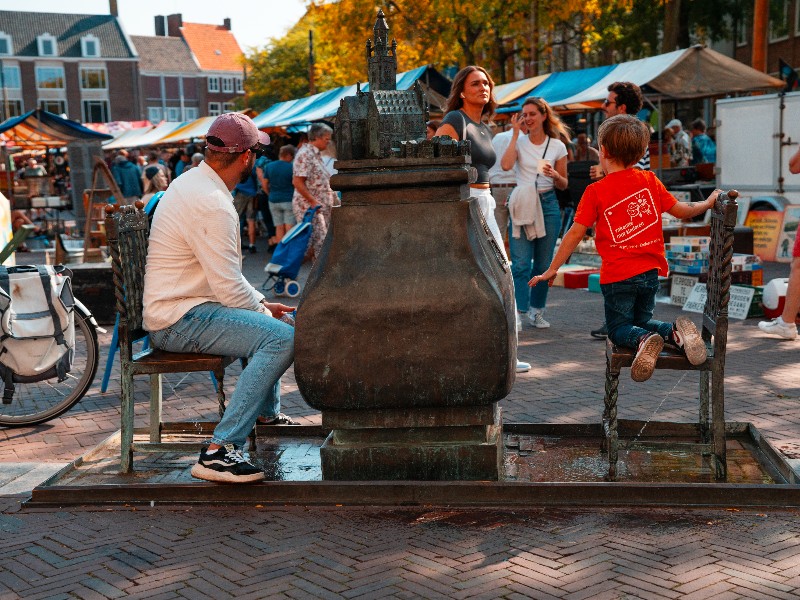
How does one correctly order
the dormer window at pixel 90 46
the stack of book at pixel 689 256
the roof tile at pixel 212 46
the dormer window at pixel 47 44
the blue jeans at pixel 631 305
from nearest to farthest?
the blue jeans at pixel 631 305 → the stack of book at pixel 689 256 → the dormer window at pixel 47 44 → the dormer window at pixel 90 46 → the roof tile at pixel 212 46

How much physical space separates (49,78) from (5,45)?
4094 millimetres

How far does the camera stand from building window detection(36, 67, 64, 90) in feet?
273

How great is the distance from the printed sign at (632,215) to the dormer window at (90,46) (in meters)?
85.9

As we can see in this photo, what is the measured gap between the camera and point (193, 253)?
4.68 m

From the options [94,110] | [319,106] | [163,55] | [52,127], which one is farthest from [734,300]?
[163,55]

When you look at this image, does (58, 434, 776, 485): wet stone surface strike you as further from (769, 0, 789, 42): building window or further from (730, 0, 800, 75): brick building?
(769, 0, 789, 42): building window

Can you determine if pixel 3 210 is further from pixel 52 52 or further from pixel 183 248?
pixel 52 52

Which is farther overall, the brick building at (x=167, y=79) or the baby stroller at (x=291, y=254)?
the brick building at (x=167, y=79)

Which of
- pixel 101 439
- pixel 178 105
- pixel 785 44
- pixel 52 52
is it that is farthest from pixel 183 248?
pixel 178 105

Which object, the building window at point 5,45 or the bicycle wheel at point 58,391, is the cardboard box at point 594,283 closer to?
the bicycle wheel at point 58,391

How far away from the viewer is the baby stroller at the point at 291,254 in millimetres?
12227

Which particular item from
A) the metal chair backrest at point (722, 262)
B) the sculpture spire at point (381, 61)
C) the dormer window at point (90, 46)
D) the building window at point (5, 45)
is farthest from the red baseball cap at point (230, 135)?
the dormer window at point (90, 46)

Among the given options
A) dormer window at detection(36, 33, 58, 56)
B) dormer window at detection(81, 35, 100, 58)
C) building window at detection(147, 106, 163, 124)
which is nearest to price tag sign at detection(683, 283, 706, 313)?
dormer window at detection(36, 33, 58, 56)

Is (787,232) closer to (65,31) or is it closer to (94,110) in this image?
(94,110)
